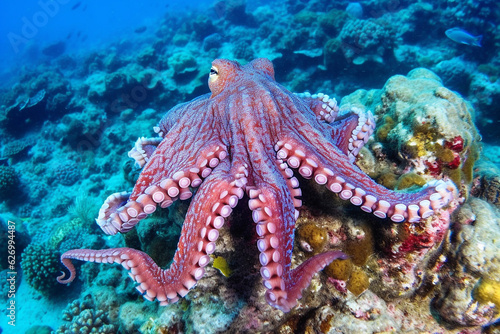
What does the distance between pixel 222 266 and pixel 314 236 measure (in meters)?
A: 1.16

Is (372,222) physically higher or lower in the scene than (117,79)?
higher

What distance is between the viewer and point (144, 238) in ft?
14.4

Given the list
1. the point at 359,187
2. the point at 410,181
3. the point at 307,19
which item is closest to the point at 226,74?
the point at 359,187

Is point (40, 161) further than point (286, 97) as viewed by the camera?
Yes

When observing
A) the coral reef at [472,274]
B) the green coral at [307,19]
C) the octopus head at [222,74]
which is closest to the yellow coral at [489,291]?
the coral reef at [472,274]

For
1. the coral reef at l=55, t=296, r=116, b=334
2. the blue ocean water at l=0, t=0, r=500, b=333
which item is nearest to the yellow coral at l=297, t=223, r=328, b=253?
the blue ocean water at l=0, t=0, r=500, b=333

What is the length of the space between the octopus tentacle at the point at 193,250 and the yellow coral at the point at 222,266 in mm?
1030

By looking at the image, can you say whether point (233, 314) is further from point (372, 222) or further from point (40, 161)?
point (40, 161)

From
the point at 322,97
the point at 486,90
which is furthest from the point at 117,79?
the point at 486,90

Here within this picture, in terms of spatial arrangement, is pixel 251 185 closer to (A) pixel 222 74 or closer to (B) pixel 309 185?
(B) pixel 309 185

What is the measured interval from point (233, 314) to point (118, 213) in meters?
1.77

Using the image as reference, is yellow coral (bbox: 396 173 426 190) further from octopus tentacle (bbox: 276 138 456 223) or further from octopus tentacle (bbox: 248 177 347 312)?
octopus tentacle (bbox: 248 177 347 312)

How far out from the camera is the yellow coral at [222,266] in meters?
3.25

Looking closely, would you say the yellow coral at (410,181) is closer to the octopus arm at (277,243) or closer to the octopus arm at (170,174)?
the octopus arm at (277,243)
